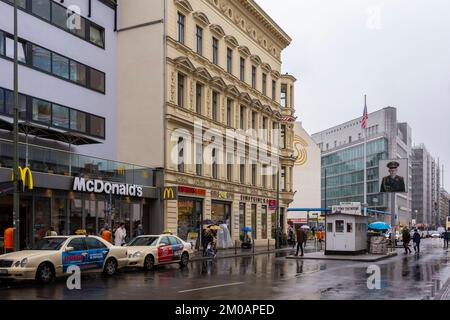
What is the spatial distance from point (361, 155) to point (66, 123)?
4126 inches

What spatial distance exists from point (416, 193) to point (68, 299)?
182351mm

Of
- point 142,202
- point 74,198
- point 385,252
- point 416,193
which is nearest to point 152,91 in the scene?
point 142,202

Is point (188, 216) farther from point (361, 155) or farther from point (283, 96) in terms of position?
point (361, 155)

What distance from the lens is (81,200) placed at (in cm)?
2795

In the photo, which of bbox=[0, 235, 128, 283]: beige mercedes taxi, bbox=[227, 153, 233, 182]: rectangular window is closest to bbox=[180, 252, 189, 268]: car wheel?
bbox=[0, 235, 128, 283]: beige mercedes taxi

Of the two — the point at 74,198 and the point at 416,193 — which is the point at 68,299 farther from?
the point at 416,193

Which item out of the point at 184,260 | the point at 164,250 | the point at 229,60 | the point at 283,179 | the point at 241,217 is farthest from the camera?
the point at 283,179

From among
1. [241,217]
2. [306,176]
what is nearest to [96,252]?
[241,217]

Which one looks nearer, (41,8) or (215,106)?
(41,8)

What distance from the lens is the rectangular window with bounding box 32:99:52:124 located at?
28.5 metres

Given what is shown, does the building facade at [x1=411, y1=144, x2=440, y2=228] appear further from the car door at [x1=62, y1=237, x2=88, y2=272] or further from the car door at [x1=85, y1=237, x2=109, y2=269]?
the car door at [x1=62, y1=237, x2=88, y2=272]

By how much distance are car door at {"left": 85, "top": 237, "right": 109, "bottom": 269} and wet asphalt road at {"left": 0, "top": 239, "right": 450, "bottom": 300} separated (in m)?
0.47

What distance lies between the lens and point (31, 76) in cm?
2830

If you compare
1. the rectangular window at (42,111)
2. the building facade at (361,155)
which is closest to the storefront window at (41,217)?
the rectangular window at (42,111)
